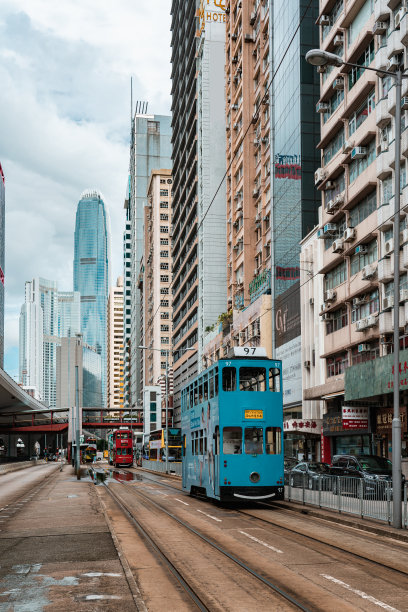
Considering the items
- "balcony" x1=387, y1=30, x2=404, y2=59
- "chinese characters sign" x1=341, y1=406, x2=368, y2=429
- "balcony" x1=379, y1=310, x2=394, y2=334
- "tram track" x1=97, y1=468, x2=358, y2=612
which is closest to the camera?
"tram track" x1=97, y1=468, x2=358, y2=612

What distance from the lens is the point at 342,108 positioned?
4591 cm

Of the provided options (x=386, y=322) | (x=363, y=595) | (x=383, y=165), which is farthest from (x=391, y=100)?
(x=363, y=595)

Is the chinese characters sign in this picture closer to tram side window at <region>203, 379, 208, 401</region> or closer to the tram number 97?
tram side window at <region>203, 379, 208, 401</region>

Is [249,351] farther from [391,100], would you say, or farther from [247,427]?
[391,100]

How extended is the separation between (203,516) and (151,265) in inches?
5103

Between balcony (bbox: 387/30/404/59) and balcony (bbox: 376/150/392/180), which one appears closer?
balcony (bbox: 387/30/404/59)

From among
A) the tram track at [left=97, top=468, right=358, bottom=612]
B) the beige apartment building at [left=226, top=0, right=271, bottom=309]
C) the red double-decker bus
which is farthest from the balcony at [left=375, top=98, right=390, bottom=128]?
the red double-decker bus

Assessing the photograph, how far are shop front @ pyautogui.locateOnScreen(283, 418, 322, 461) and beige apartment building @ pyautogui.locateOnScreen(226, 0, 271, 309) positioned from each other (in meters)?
15.1

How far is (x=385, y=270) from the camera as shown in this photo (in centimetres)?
3819

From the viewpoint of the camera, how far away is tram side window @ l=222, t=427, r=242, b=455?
25.0 m

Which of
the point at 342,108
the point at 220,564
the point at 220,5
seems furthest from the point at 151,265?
the point at 220,564

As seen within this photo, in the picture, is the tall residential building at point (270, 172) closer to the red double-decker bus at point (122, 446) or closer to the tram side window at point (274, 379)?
the red double-decker bus at point (122, 446)

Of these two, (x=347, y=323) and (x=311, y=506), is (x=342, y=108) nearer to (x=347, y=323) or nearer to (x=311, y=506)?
(x=347, y=323)

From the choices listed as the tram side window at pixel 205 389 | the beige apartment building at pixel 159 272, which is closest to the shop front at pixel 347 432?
the tram side window at pixel 205 389
